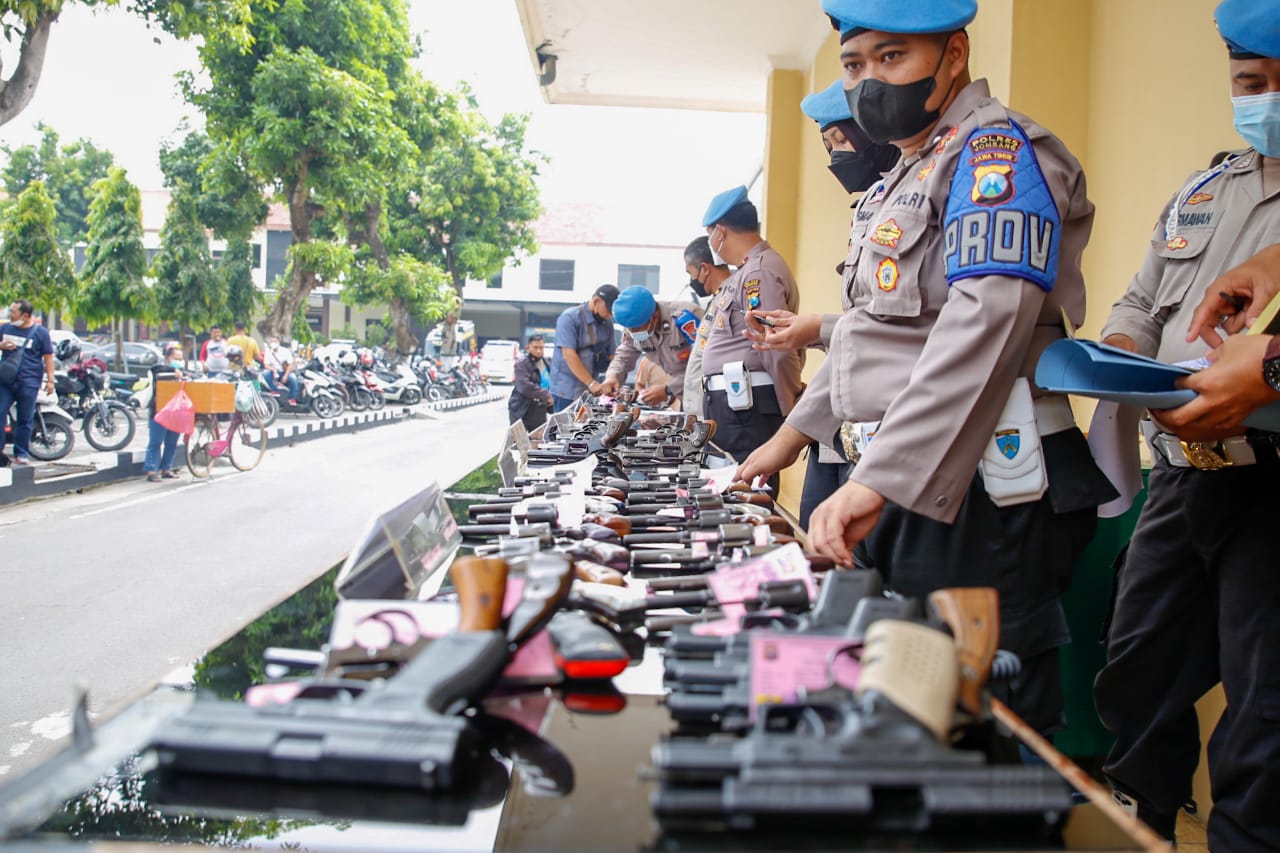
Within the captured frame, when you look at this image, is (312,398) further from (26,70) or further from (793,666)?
(793,666)

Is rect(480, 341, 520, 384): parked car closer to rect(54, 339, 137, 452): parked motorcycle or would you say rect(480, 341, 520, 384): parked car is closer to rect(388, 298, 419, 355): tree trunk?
rect(388, 298, 419, 355): tree trunk

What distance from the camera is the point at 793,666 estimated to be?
1.03 metres

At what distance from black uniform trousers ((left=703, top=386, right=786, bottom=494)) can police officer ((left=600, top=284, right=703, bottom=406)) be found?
1945mm

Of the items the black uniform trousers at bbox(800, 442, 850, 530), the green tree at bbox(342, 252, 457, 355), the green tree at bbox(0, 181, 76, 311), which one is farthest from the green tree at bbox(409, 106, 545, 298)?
the black uniform trousers at bbox(800, 442, 850, 530)

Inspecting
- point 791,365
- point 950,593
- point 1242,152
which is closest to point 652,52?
point 791,365

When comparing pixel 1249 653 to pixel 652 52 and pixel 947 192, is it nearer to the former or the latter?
pixel 947 192

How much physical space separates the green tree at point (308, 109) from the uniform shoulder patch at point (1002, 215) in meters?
18.4

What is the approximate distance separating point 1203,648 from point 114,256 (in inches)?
830

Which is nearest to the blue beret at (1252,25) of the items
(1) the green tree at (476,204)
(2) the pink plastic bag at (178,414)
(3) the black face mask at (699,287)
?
(3) the black face mask at (699,287)

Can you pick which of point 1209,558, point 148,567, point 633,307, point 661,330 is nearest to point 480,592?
point 1209,558

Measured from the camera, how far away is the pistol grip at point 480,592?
3.90ft

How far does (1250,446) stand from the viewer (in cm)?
184

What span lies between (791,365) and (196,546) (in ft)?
15.4

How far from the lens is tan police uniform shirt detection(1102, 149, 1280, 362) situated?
200 centimetres
